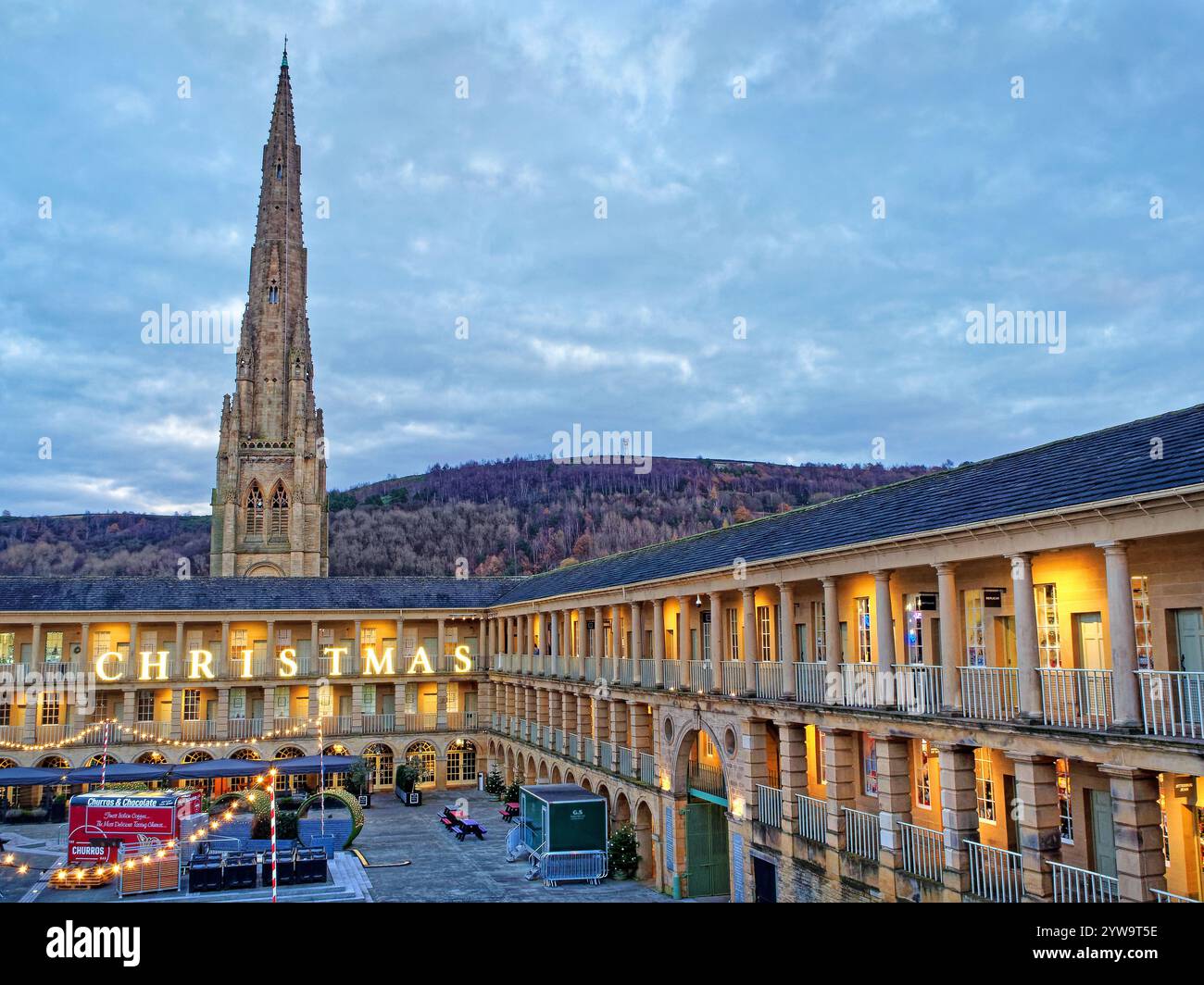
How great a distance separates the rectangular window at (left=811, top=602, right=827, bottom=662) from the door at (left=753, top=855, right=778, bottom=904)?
18.5ft

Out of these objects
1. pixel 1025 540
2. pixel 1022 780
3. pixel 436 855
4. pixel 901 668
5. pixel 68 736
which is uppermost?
pixel 1025 540

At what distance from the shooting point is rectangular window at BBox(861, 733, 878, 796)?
2439 centimetres

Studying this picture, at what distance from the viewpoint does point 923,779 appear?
22797 millimetres

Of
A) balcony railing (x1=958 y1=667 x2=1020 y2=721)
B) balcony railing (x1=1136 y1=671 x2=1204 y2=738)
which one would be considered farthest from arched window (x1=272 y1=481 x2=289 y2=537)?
balcony railing (x1=1136 y1=671 x2=1204 y2=738)

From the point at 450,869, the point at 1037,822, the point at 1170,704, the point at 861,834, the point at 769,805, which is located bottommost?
the point at 450,869

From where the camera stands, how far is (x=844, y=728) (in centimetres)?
2197

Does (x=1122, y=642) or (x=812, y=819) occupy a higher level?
(x=1122, y=642)

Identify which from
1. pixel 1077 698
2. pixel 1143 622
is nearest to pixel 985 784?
pixel 1143 622

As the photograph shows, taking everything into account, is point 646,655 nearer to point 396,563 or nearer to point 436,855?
point 436,855

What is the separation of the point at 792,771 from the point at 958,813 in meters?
6.65

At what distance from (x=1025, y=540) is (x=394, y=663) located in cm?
4611

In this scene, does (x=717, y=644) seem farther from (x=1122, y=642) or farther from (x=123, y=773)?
(x=123, y=773)

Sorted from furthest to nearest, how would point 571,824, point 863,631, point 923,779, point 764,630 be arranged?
point 571,824 → point 764,630 → point 863,631 → point 923,779
